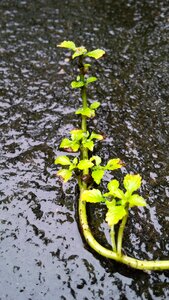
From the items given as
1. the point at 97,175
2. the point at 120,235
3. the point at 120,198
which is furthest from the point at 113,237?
the point at 97,175

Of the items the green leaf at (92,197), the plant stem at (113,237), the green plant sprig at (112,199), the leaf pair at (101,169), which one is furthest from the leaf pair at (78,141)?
the plant stem at (113,237)

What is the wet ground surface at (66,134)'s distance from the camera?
126 centimetres

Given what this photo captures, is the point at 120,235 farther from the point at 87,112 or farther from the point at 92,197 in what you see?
the point at 87,112

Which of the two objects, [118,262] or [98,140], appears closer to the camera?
[118,262]

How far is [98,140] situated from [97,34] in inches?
40.7

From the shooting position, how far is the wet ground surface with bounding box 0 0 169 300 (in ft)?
4.15

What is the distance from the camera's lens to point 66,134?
181cm

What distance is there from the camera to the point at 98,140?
69.7 inches

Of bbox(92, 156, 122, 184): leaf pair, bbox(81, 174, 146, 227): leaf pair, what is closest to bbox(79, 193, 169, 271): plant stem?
bbox(81, 174, 146, 227): leaf pair

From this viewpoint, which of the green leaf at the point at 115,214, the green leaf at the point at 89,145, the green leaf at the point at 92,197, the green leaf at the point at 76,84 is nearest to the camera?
the green leaf at the point at 115,214

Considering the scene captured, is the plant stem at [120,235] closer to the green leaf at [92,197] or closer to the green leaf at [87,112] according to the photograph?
the green leaf at [92,197]

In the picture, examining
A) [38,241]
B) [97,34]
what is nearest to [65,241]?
[38,241]

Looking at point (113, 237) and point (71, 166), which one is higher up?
point (71, 166)

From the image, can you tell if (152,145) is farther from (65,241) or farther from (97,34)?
(97,34)
